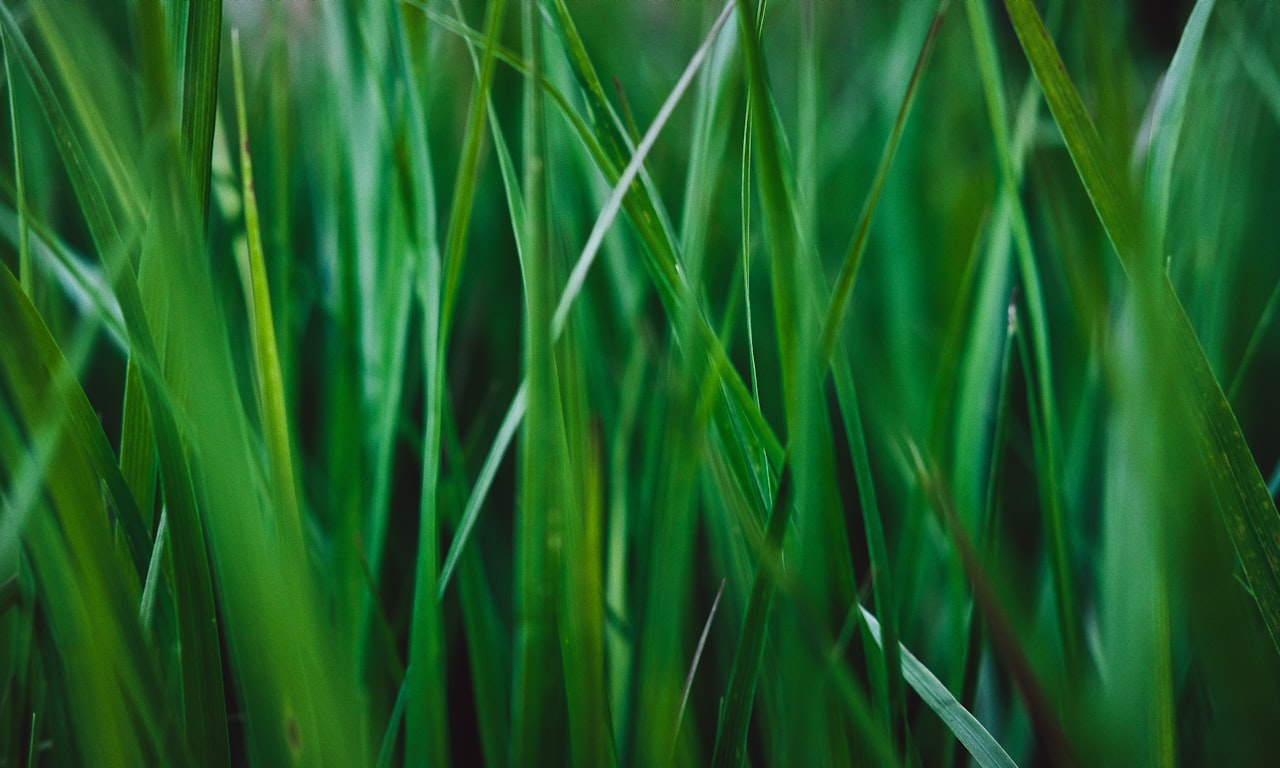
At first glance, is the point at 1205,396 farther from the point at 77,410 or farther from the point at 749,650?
the point at 77,410

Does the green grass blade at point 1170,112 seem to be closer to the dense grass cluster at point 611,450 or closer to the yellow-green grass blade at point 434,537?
the dense grass cluster at point 611,450

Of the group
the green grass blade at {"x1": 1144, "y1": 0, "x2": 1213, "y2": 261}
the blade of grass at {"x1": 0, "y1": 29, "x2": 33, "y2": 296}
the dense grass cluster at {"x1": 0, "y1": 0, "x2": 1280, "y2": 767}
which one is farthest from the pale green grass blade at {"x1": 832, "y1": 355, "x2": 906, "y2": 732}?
the blade of grass at {"x1": 0, "y1": 29, "x2": 33, "y2": 296}

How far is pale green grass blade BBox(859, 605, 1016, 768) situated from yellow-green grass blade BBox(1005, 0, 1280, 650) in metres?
0.08

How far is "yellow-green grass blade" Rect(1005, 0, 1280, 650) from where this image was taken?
20 cm

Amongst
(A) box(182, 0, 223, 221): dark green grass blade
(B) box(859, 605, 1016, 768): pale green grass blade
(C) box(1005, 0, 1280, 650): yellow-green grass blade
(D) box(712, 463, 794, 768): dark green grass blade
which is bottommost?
(B) box(859, 605, 1016, 768): pale green grass blade

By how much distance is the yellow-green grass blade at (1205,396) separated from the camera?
0.67ft

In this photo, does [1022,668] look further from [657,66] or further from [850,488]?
[657,66]

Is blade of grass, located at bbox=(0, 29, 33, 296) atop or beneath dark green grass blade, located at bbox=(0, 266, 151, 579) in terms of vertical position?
atop

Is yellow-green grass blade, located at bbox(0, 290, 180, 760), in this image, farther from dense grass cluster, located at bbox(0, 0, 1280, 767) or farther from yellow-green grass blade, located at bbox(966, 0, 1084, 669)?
yellow-green grass blade, located at bbox(966, 0, 1084, 669)

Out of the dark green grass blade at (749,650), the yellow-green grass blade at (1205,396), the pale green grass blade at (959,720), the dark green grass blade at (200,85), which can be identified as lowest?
the pale green grass blade at (959,720)

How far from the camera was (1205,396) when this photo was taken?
0.67 ft

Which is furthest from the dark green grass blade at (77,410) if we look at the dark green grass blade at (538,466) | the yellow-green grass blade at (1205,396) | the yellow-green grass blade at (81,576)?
the yellow-green grass blade at (1205,396)

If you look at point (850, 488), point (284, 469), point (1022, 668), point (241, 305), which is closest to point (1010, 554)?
point (850, 488)

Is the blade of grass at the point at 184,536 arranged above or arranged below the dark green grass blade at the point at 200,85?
below
